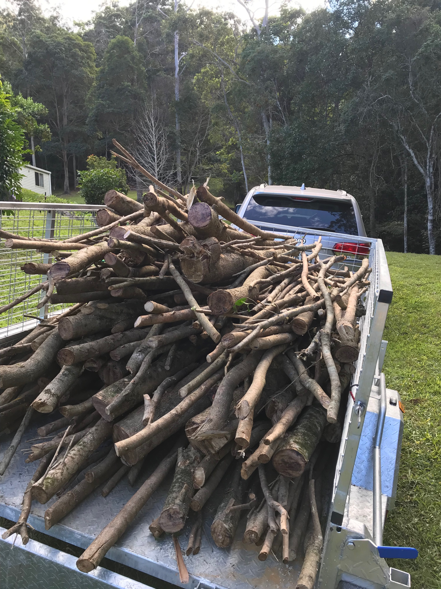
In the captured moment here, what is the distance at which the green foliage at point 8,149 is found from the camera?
9.62m

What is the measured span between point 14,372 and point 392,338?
220 inches

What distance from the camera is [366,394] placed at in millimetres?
1446

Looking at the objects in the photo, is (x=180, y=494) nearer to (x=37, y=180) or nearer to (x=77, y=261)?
(x=77, y=261)

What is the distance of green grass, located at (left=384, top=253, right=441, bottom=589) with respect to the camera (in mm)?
2836

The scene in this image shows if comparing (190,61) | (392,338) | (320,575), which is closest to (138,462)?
(320,575)

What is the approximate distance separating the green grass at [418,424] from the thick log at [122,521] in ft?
5.79

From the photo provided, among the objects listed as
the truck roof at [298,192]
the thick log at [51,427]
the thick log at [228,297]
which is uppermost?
the truck roof at [298,192]

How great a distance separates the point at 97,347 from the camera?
234 centimetres

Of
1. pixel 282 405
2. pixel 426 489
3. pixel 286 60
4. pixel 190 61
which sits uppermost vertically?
pixel 190 61

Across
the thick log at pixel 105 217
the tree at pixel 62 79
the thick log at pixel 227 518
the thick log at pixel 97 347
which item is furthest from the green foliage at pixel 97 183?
the tree at pixel 62 79

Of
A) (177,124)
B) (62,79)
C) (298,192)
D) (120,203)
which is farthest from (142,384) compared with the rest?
(62,79)

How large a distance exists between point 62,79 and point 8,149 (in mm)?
35317

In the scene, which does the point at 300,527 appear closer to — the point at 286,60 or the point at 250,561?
the point at 250,561

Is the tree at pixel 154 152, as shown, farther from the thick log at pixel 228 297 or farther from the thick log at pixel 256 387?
the thick log at pixel 256 387
